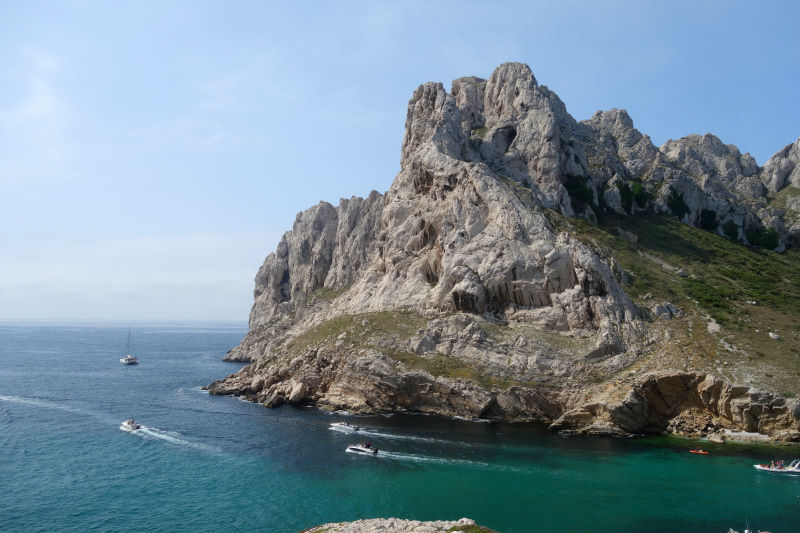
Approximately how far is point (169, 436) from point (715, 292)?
9073 cm

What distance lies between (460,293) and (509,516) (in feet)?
162

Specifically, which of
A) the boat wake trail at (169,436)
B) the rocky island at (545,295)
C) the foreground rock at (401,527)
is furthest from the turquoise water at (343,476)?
the foreground rock at (401,527)

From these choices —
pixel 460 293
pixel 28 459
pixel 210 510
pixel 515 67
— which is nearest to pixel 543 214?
pixel 460 293

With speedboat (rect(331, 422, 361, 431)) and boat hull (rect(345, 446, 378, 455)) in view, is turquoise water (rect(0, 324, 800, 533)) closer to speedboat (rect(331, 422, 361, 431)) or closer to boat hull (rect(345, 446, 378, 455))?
speedboat (rect(331, 422, 361, 431))

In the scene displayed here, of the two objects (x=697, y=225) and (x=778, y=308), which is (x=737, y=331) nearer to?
(x=778, y=308)

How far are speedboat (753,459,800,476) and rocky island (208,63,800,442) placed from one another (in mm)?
9606

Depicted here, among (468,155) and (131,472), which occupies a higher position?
(468,155)

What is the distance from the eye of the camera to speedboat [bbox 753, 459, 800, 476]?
2019 inches

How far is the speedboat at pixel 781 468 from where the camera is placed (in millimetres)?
51281

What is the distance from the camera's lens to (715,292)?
297 ft

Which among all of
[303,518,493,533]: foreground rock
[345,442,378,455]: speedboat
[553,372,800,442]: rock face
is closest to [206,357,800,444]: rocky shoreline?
[553,372,800,442]: rock face

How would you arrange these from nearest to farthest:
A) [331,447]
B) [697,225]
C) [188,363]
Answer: [331,447] → [697,225] → [188,363]

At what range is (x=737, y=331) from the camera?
7656cm

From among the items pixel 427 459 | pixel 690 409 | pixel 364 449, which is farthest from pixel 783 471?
pixel 364 449
